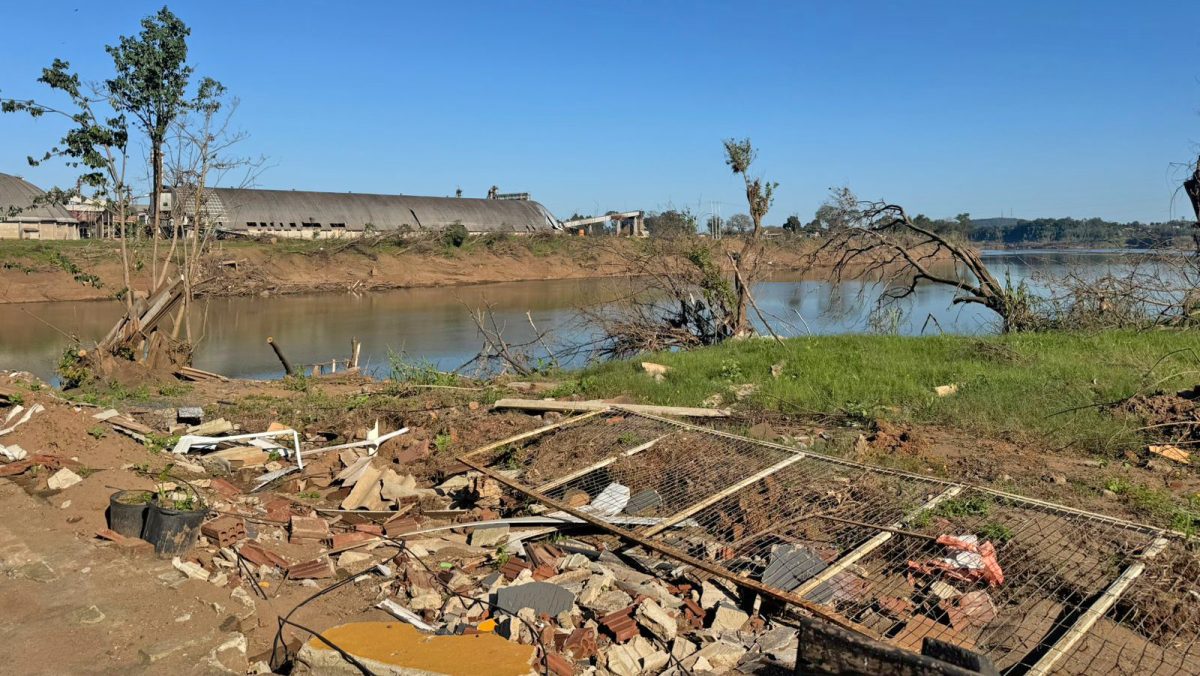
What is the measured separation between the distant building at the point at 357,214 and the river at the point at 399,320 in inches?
339

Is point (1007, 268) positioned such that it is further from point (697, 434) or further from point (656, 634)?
point (656, 634)

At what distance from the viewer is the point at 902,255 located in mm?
13867

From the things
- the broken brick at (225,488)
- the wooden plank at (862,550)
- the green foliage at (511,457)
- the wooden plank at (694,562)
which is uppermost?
the wooden plank at (862,550)

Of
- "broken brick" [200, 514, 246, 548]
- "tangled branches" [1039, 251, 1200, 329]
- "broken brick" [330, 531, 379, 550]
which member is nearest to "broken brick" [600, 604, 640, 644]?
"broken brick" [330, 531, 379, 550]

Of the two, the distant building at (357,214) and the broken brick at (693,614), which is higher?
the distant building at (357,214)

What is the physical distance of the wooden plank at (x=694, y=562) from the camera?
12.7 feet

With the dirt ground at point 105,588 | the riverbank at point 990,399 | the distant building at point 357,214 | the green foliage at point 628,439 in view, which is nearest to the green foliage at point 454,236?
the distant building at point 357,214

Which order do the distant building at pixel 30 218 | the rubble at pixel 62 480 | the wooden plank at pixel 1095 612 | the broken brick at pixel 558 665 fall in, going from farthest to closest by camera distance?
the distant building at pixel 30 218 < the rubble at pixel 62 480 < the broken brick at pixel 558 665 < the wooden plank at pixel 1095 612

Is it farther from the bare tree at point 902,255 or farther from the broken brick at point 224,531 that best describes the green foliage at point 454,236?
the broken brick at point 224,531

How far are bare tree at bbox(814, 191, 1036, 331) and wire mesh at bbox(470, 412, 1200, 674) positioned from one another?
834cm

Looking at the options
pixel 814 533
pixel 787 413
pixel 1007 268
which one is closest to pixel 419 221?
pixel 1007 268

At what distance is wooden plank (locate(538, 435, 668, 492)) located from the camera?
5996 millimetres

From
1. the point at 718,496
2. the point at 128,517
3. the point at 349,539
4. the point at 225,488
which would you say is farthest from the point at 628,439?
the point at 128,517

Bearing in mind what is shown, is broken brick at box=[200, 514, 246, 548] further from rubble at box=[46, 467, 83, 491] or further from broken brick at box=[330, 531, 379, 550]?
rubble at box=[46, 467, 83, 491]
